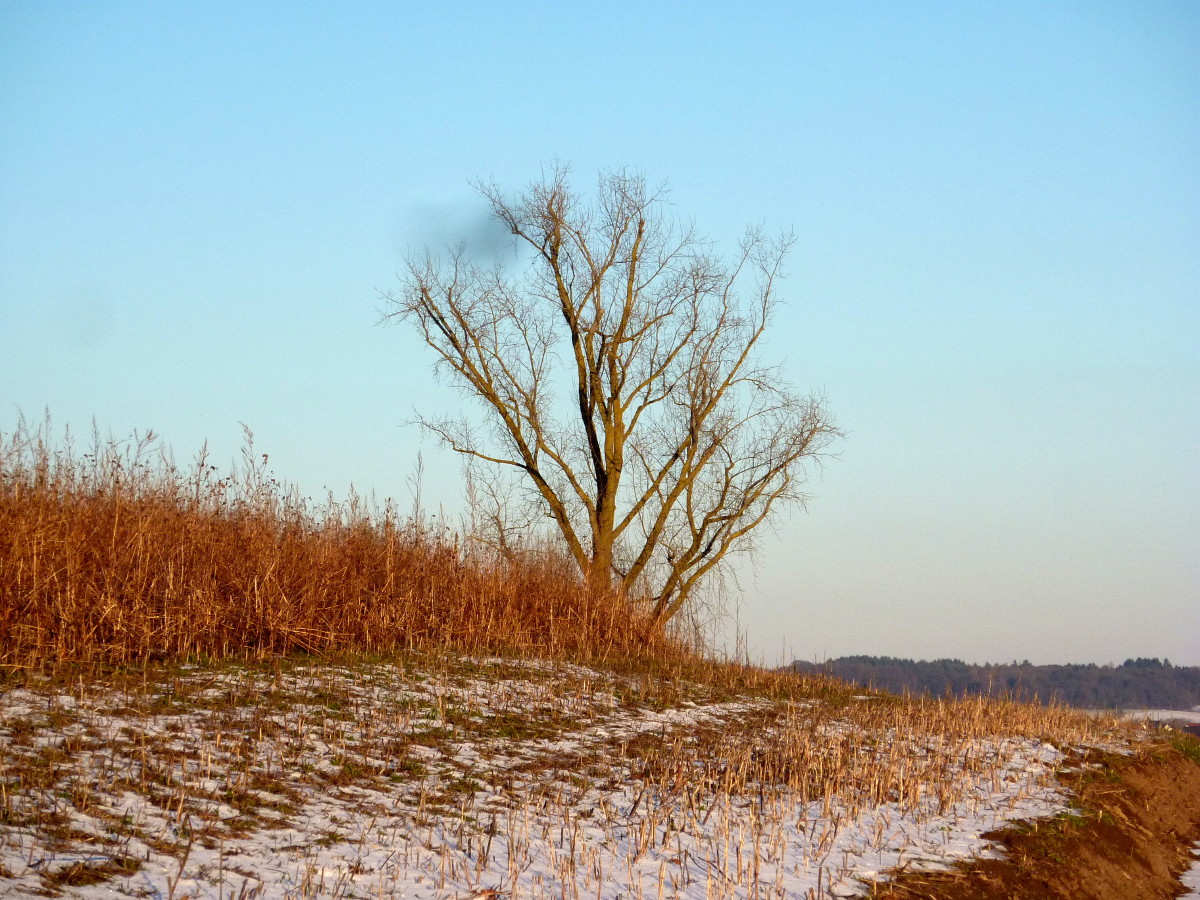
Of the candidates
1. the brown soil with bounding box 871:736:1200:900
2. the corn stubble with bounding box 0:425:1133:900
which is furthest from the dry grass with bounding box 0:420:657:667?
the brown soil with bounding box 871:736:1200:900

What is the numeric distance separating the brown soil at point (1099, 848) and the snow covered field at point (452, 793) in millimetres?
269

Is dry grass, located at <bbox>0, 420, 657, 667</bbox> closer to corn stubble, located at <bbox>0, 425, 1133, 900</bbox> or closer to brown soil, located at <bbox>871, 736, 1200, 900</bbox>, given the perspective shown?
corn stubble, located at <bbox>0, 425, 1133, 900</bbox>

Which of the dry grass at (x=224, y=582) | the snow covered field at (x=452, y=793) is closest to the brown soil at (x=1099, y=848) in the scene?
the snow covered field at (x=452, y=793)

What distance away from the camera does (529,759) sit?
27.5 feet

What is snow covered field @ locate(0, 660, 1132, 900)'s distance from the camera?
536 centimetres

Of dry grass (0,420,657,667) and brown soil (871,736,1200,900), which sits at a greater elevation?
dry grass (0,420,657,667)

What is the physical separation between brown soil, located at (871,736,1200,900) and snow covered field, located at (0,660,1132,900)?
0.88 feet

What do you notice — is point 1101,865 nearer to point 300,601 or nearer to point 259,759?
point 259,759

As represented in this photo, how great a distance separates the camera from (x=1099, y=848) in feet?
26.9

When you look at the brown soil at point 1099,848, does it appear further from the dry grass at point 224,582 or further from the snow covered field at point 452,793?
the dry grass at point 224,582

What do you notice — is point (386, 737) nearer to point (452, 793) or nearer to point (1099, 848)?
point (452, 793)

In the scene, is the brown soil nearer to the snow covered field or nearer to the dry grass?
the snow covered field

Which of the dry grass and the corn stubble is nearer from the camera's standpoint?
the corn stubble

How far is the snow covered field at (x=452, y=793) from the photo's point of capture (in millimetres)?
5364
